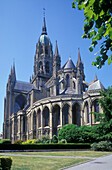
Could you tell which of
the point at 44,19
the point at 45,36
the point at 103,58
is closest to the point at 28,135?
the point at 45,36

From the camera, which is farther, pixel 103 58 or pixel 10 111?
pixel 10 111

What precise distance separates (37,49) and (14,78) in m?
13.8

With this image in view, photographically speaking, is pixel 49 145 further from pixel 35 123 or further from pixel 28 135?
pixel 28 135

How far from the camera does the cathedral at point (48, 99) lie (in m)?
46.6

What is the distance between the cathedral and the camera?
46562mm

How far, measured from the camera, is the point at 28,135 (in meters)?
56.5

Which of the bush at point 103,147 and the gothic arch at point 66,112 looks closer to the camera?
the bush at point 103,147

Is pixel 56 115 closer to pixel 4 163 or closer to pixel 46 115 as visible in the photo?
pixel 46 115

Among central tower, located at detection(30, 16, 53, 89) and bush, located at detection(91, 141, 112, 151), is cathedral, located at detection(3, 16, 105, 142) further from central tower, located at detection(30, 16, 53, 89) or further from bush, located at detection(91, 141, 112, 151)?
bush, located at detection(91, 141, 112, 151)

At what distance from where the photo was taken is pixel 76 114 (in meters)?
47.5

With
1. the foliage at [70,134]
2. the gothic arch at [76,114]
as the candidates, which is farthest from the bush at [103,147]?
the gothic arch at [76,114]

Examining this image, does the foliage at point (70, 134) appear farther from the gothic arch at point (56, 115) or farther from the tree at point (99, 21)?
the tree at point (99, 21)

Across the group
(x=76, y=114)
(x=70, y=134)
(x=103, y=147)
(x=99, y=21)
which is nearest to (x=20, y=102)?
(x=76, y=114)

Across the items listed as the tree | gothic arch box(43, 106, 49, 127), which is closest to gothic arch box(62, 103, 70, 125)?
gothic arch box(43, 106, 49, 127)
